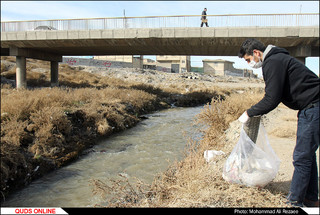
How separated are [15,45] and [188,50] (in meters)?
15.2

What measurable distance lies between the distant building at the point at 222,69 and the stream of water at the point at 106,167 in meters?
58.1

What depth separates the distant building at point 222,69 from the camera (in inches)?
2618

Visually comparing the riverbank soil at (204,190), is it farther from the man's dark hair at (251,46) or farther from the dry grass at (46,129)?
the dry grass at (46,129)

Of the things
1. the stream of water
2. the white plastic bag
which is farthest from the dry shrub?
the white plastic bag

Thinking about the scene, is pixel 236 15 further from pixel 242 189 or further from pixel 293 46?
pixel 242 189

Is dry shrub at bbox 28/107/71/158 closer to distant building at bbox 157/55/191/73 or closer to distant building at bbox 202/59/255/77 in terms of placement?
distant building at bbox 157/55/191/73

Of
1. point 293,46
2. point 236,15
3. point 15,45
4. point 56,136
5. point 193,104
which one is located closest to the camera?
point 56,136

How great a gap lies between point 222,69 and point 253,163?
6642cm

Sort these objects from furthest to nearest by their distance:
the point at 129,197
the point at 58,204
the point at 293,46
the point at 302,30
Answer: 1. the point at 293,46
2. the point at 302,30
3. the point at 58,204
4. the point at 129,197

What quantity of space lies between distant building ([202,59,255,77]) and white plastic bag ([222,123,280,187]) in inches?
2536

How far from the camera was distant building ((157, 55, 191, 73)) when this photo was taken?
63375 mm

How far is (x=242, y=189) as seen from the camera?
3.21m

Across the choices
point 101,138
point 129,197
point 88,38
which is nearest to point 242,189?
point 129,197

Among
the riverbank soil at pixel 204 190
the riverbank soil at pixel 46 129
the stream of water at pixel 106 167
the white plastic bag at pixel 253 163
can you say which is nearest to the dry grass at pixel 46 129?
the riverbank soil at pixel 46 129
